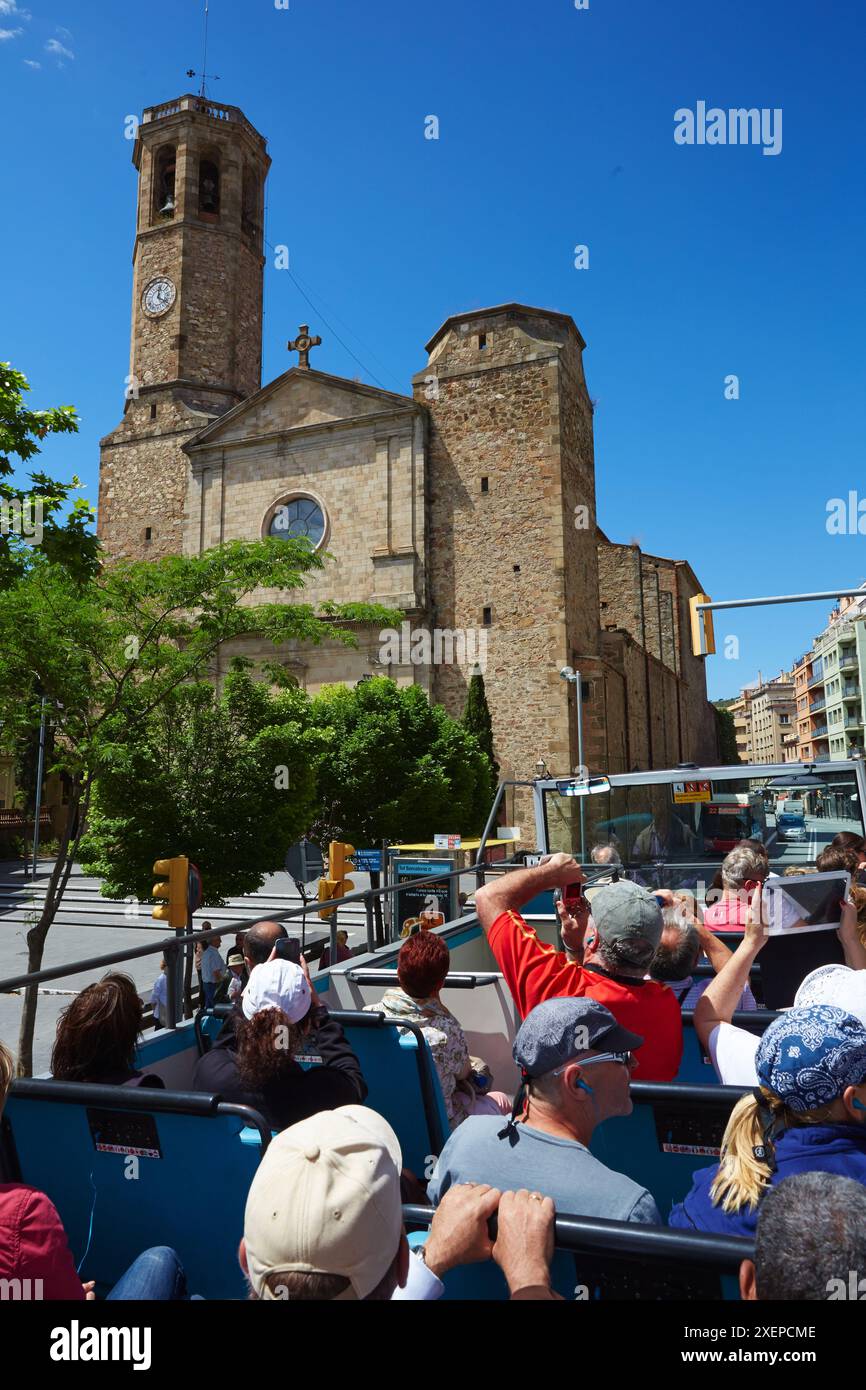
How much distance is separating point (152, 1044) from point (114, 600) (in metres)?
9.09

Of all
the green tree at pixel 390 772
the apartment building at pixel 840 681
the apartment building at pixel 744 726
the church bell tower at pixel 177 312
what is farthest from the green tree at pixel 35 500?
the apartment building at pixel 744 726

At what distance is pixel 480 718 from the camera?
28.8 m

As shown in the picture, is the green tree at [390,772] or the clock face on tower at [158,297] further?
the clock face on tower at [158,297]

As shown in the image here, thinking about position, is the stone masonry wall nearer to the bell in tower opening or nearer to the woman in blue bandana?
the bell in tower opening

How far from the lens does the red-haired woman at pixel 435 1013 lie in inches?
148

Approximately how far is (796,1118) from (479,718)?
Result: 26.7 meters

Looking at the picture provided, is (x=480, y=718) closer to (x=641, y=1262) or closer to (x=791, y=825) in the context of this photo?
(x=791, y=825)

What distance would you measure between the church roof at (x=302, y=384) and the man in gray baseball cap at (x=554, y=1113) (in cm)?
3127

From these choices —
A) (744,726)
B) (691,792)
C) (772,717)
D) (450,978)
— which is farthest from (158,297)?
(744,726)

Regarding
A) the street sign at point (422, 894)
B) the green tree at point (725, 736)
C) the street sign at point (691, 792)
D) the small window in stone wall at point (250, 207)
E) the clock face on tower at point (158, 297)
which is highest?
the small window in stone wall at point (250, 207)

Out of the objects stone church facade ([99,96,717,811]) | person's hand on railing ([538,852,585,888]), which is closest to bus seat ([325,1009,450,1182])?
person's hand on railing ([538,852,585,888])

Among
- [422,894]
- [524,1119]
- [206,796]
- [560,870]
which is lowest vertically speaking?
[422,894]

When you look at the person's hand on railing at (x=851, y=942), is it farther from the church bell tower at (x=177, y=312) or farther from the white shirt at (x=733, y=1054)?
the church bell tower at (x=177, y=312)

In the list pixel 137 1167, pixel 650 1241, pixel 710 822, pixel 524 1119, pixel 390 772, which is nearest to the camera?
pixel 650 1241
